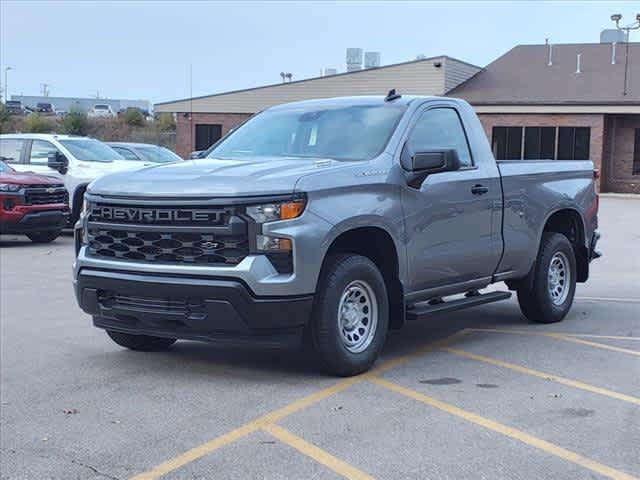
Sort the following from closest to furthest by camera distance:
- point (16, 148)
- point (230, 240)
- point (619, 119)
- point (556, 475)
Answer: point (556, 475) < point (230, 240) < point (16, 148) < point (619, 119)

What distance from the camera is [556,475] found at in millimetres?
4730

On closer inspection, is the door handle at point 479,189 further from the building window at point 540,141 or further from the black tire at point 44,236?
the building window at point 540,141

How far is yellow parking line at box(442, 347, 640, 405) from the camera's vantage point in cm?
627

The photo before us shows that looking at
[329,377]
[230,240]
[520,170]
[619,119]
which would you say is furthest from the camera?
[619,119]

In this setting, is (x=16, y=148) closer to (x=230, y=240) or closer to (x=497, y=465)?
(x=230, y=240)

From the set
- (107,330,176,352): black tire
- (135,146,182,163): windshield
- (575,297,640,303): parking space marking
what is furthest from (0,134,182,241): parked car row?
(107,330,176,352): black tire

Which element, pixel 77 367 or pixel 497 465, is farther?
pixel 77 367

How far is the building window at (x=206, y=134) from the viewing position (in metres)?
43.3

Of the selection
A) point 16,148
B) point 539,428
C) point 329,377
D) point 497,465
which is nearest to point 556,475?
point 497,465

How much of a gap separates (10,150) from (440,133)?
13.8m

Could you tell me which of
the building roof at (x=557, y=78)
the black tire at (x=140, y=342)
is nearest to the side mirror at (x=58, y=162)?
the black tire at (x=140, y=342)

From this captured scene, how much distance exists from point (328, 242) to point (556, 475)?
228 centimetres

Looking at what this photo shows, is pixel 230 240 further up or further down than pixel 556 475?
further up

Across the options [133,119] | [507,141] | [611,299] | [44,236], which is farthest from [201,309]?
[133,119]
